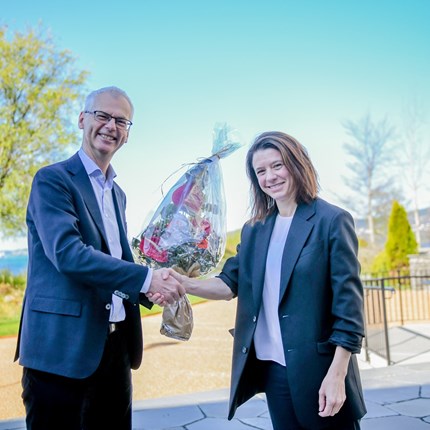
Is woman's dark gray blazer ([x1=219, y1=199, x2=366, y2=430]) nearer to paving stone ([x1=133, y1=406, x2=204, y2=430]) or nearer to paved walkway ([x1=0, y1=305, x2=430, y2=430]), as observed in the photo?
paved walkway ([x1=0, y1=305, x2=430, y2=430])

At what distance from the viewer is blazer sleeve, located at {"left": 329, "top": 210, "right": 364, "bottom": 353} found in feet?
4.51

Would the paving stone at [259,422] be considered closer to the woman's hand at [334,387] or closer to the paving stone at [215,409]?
the paving stone at [215,409]

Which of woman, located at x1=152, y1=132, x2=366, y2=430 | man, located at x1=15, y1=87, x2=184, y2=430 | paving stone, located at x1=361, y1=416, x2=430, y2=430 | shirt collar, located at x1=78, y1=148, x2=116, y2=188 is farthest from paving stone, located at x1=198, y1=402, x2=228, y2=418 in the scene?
shirt collar, located at x1=78, y1=148, x2=116, y2=188

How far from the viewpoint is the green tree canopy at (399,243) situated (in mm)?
13734

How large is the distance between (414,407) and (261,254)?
2.25m

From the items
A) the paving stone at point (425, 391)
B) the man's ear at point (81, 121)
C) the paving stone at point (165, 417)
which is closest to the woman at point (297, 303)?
the man's ear at point (81, 121)

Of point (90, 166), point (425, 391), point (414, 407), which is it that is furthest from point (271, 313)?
point (425, 391)

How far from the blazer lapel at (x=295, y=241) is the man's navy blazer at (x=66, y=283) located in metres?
0.43

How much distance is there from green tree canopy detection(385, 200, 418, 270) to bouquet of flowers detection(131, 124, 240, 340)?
12.8m

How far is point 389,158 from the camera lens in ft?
57.7

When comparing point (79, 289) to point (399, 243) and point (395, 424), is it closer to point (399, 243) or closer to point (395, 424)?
point (395, 424)

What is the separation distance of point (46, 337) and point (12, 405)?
12.3 feet

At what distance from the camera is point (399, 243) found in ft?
45.3

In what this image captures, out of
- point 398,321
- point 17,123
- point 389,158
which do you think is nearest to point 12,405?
point 398,321
